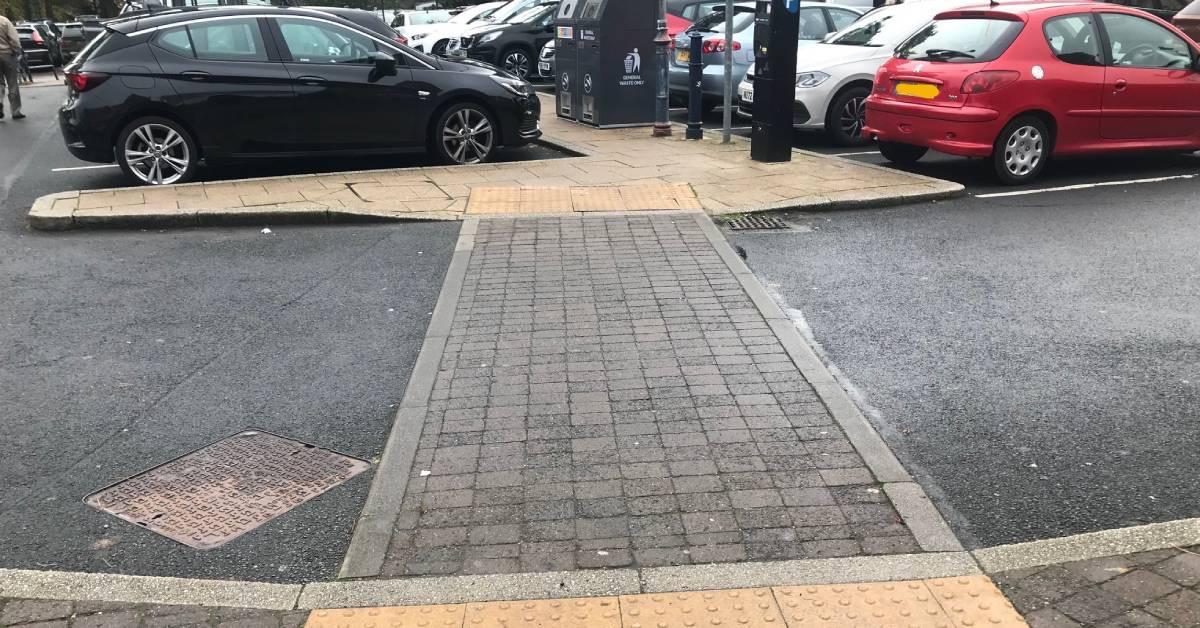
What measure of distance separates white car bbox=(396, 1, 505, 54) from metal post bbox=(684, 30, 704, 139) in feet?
22.9

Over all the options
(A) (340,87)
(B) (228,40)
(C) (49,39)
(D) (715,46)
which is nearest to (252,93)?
(B) (228,40)

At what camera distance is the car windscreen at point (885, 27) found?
11.7m

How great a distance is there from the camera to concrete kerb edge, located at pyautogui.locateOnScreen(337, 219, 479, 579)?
10.6 feet

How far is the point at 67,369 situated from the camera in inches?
195

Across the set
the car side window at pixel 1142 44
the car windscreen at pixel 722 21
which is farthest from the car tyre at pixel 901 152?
the car windscreen at pixel 722 21

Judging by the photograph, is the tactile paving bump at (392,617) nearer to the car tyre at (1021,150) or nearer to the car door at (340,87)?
the car door at (340,87)

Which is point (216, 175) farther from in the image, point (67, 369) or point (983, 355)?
point (983, 355)

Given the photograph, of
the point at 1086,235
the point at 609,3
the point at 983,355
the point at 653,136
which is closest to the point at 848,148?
the point at 653,136

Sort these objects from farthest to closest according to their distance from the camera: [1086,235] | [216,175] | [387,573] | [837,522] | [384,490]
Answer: [216,175], [1086,235], [384,490], [837,522], [387,573]

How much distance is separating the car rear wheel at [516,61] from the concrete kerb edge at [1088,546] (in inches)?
630

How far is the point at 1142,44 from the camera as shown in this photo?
953cm

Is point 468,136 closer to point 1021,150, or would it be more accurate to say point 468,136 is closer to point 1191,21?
point 1021,150

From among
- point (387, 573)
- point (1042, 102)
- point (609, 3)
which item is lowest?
point (387, 573)

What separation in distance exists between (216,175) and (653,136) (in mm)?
5284
